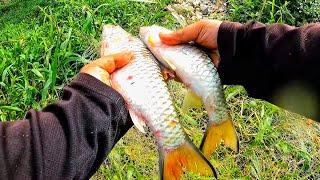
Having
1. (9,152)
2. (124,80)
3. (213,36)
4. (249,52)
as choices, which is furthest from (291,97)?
(9,152)

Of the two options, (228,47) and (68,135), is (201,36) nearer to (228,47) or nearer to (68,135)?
(228,47)

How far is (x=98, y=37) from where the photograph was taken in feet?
15.7

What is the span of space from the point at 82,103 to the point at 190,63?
67cm

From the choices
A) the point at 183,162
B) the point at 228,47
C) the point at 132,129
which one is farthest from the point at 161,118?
the point at 132,129

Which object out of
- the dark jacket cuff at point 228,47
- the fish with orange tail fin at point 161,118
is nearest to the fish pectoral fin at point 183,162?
the fish with orange tail fin at point 161,118

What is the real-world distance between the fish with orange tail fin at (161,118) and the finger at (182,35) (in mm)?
262

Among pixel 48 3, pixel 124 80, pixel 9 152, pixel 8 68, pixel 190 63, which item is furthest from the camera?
pixel 48 3

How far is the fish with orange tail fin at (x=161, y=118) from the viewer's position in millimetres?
2457

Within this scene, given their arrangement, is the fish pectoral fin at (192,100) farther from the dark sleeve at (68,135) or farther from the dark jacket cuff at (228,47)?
the dark sleeve at (68,135)

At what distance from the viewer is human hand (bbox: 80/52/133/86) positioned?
7.89ft

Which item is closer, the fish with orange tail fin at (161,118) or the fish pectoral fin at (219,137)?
the fish with orange tail fin at (161,118)

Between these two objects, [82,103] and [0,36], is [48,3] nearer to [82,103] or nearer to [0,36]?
[0,36]

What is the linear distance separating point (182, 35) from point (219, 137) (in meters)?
0.53

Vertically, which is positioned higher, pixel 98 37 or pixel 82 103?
pixel 82 103
